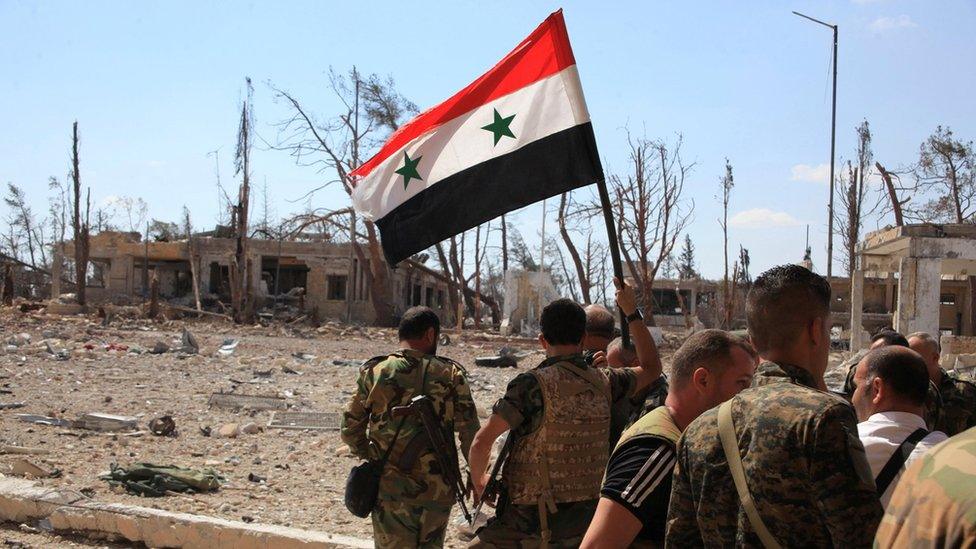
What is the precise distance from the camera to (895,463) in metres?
2.54

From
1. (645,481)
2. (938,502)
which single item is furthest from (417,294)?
(938,502)

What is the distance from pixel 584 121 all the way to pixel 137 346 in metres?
17.3

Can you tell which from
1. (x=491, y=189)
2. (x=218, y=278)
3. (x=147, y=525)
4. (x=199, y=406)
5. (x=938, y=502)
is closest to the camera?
(x=938, y=502)

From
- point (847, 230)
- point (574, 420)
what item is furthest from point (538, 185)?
point (847, 230)

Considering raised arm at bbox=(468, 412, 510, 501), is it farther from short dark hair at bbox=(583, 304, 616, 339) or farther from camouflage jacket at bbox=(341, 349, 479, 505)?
short dark hair at bbox=(583, 304, 616, 339)

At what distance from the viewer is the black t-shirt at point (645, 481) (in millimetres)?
2307

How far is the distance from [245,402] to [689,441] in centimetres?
1046

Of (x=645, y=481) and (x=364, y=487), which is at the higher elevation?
(x=645, y=481)

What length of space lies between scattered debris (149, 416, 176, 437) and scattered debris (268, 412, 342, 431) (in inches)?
42.3

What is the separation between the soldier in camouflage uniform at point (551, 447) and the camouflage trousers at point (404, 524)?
0.67 m

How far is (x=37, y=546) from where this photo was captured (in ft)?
20.1

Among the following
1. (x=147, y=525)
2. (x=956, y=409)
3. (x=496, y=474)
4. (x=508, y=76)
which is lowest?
(x=147, y=525)

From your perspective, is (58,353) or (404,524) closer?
(404,524)

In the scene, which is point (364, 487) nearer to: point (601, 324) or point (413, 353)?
point (413, 353)
